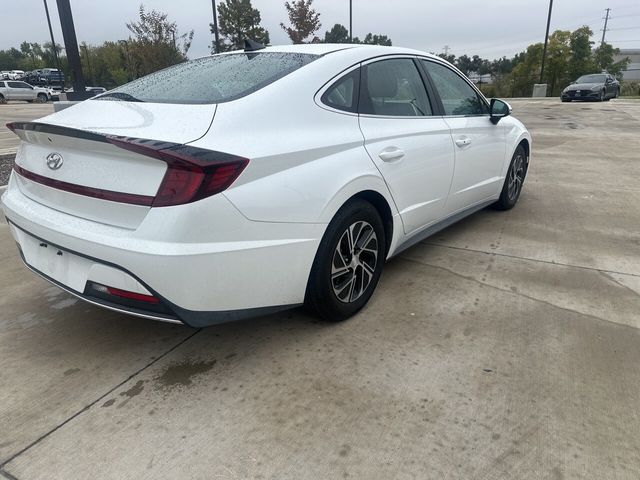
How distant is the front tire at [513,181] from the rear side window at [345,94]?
2598 millimetres

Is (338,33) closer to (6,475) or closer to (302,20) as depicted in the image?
(302,20)

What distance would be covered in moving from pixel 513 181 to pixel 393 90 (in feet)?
8.14

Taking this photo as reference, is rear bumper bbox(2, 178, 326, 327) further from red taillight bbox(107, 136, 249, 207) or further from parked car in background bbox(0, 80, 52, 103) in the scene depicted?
parked car in background bbox(0, 80, 52, 103)

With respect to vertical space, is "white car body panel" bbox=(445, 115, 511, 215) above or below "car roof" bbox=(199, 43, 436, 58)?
below

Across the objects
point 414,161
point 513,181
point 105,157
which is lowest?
point 513,181

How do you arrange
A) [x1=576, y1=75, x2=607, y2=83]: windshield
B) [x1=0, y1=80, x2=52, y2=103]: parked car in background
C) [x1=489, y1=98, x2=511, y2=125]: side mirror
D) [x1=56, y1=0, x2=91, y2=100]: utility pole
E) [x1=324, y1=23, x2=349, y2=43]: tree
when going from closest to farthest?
[x1=489, y1=98, x2=511, y2=125]: side mirror, [x1=56, y1=0, x2=91, y2=100]: utility pole, [x1=576, y1=75, x2=607, y2=83]: windshield, [x1=0, y1=80, x2=52, y2=103]: parked car in background, [x1=324, y1=23, x2=349, y2=43]: tree

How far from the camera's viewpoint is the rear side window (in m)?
2.78

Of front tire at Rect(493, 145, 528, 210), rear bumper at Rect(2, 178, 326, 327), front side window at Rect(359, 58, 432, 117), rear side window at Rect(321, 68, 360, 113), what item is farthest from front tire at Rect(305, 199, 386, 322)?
front tire at Rect(493, 145, 528, 210)

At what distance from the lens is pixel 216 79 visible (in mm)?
2832

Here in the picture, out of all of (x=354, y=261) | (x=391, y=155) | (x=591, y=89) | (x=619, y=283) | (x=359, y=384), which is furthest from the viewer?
(x=591, y=89)

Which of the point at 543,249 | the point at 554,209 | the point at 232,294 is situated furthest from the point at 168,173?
the point at 554,209

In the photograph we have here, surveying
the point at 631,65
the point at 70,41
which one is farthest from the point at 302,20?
the point at 631,65

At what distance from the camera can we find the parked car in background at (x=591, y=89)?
2425 cm

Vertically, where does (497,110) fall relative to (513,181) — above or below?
above
